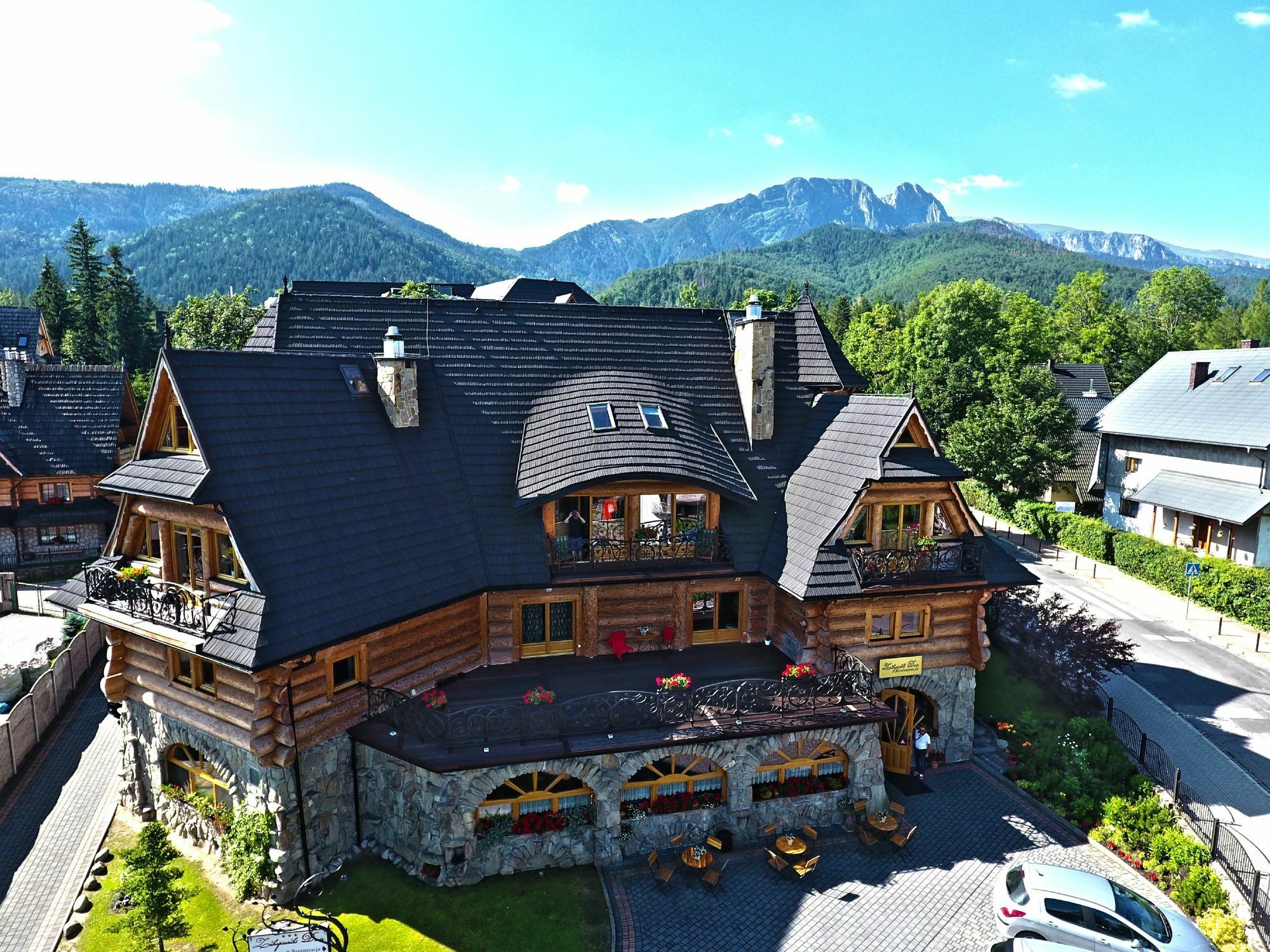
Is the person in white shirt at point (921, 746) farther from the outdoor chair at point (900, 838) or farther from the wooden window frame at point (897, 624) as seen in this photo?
the outdoor chair at point (900, 838)

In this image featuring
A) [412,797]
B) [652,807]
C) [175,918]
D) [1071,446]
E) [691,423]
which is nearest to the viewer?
[175,918]

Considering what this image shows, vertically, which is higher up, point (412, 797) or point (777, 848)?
point (412, 797)

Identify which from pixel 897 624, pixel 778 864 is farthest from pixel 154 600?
pixel 897 624

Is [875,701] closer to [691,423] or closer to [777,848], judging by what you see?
[777,848]

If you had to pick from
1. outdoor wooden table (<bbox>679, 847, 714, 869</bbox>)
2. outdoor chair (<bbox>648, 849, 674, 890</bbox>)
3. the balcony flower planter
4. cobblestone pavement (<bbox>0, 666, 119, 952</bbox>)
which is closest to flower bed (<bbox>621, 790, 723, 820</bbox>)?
outdoor chair (<bbox>648, 849, 674, 890</bbox>)

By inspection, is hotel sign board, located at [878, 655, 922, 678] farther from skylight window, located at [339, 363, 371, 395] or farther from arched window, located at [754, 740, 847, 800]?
skylight window, located at [339, 363, 371, 395]

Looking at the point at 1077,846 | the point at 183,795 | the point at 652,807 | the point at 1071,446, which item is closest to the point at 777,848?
the point at 652,807
